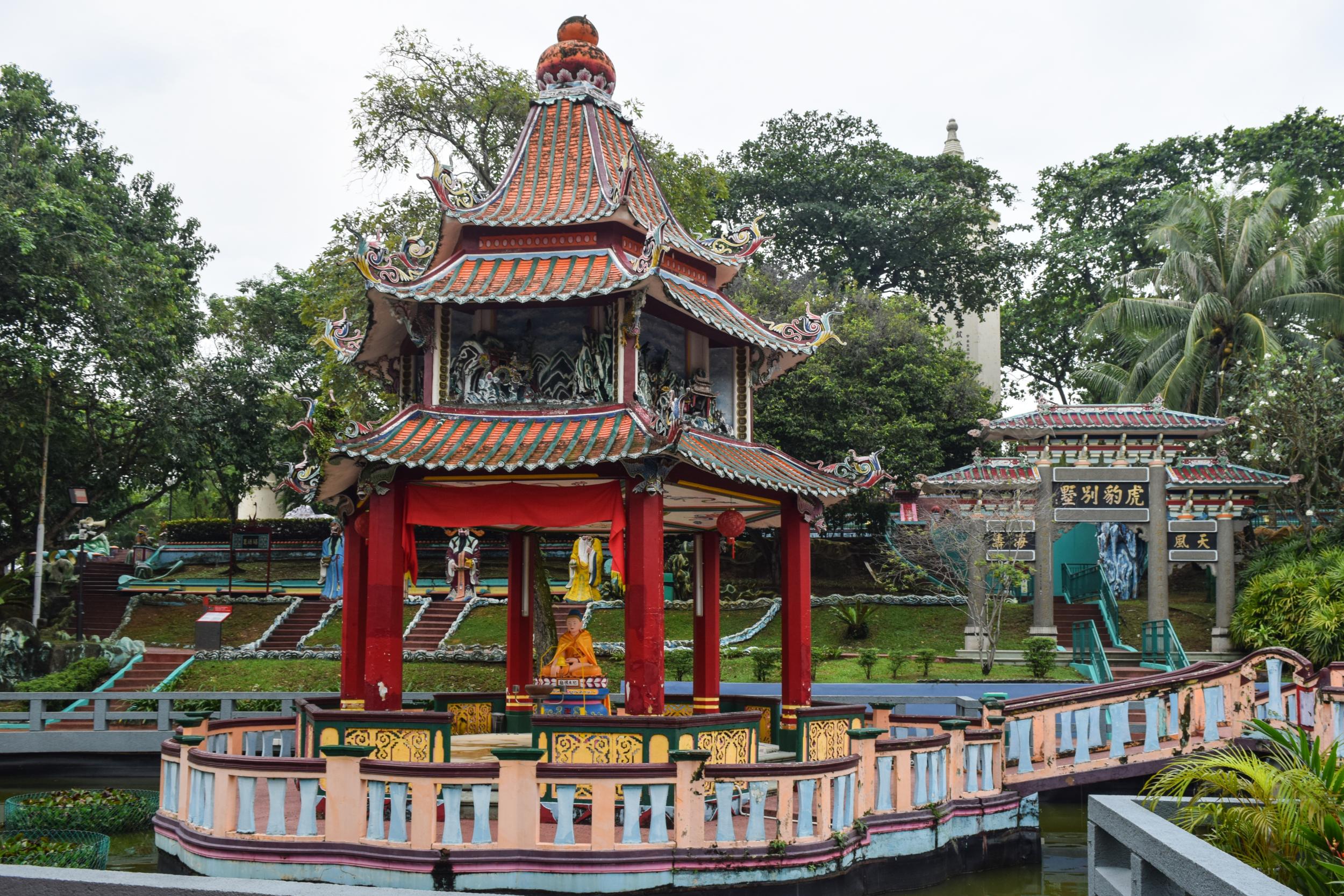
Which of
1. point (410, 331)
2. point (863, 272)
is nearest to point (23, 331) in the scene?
point (410, 331)

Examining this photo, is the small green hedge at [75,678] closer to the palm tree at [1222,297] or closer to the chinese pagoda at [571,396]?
the chinese pagoda at [571,396]

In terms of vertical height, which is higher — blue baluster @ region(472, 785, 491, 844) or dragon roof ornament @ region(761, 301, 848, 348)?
dragon roof ornament @ region(761, 301, 848, 348)

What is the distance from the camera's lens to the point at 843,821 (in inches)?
472

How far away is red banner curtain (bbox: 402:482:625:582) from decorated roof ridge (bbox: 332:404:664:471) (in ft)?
1.81

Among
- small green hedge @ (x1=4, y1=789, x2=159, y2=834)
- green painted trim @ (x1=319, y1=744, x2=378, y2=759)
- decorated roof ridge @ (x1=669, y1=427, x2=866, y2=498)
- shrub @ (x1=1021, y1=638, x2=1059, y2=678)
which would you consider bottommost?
small green hedge @ (x1=4, y1=789, x2=159, y2=834)

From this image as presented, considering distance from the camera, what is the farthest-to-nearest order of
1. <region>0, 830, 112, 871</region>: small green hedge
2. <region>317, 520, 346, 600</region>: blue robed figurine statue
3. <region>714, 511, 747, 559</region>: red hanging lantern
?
<region>317, 520, 346, 600</region>: blue robed figurine statue → <region>714, 511, 747, 559</region>: red hanging lantern → <region>0, 830, 112, 871</region>: small green hedge

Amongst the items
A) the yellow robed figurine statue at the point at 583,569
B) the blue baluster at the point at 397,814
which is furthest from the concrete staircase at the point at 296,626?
the blue baluster at the point at 397,814

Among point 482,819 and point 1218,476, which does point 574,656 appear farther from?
point 1218,476

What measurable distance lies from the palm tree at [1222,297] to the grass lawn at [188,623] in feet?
96.4

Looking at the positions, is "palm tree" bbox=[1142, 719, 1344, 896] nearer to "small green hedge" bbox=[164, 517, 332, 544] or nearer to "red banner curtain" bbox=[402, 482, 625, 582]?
"red banner curtain" bbox=[402, 482, 625, 582]

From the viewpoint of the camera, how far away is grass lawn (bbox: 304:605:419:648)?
35875 millimetres

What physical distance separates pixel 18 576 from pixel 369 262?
2834 cm

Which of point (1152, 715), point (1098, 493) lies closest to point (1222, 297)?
point (1098, 493)

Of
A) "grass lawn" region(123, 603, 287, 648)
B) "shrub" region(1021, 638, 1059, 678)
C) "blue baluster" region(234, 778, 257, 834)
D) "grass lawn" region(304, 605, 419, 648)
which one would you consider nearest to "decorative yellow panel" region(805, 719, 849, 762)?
"blue baluster" region(234, 778, 257, 834)
